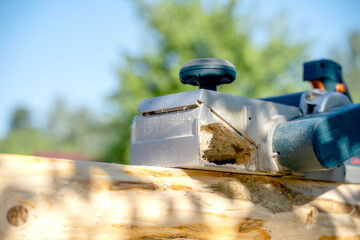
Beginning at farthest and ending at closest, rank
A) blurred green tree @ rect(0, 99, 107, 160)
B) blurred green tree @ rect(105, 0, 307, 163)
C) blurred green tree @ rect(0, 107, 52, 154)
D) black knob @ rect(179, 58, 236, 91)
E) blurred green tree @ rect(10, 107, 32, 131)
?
blurred green tree @ rect(10, 107, 32, 131) → blurred green tree @ rect(0, 99, 107, 160) → blurred green tree @ rect(0, 107, 52, 154) → blurred green tree @ rect(105, 0, 307, 163) → black knob @ rect(179, 58, 236, 91)

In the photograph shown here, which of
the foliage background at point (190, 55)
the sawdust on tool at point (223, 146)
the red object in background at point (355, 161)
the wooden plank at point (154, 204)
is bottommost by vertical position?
the wooden plank at point (154, 204)

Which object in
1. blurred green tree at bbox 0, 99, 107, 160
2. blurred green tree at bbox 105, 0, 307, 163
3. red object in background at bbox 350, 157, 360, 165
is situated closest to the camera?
red object in background at bbox 350, 157, 360, 165

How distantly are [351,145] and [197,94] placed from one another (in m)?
0.76

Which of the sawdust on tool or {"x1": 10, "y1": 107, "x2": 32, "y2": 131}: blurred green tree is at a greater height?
{"x1": 10, "y1": 107, "x2": 32, "y2": 131}: blurred green tree

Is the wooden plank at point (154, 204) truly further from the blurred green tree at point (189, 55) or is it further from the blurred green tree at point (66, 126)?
the blurred green tree at point (66, 126)

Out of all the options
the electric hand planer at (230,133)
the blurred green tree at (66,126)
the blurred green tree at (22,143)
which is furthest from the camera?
the blurred green tree at (66,126)

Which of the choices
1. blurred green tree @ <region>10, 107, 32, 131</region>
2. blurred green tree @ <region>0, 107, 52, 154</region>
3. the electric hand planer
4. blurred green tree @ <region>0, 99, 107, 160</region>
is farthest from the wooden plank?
blurred green tree @ <region>10, 107, 32, 131</region>

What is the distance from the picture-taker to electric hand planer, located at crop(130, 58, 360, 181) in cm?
146

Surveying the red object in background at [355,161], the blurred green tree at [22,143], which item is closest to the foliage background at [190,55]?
the red object in background at [355,161]

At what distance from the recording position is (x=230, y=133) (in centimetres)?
156

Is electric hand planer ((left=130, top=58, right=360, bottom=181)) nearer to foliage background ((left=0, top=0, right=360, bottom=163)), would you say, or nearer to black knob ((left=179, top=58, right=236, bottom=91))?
black knob ((left=179, top=58, right=236, bottom=91))

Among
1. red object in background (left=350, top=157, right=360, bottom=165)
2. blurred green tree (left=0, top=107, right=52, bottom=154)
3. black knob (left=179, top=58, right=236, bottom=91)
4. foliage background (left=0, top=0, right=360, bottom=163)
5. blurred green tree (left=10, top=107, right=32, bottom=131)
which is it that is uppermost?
blurred green tree (left=10, top=107, right=32, bottom=131)

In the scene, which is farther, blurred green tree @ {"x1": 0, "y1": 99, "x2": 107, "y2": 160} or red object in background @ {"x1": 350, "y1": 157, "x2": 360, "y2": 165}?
blurred green tree @ {"x1": 0, "y1": 99, "x2": 107, "y2": 160}

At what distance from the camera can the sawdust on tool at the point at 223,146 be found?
4.85ft
